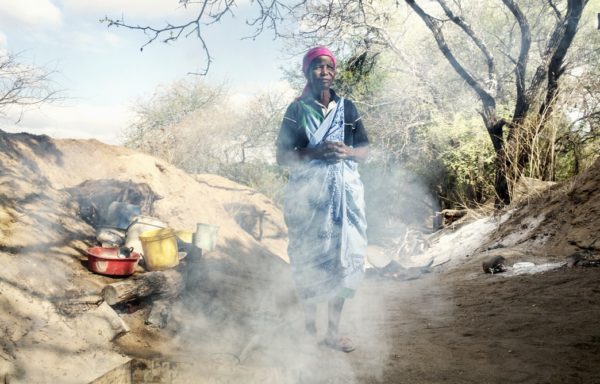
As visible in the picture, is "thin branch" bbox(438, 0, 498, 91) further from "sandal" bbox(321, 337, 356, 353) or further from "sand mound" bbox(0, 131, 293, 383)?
"sandal" bbox(321, 337, 356, 353)

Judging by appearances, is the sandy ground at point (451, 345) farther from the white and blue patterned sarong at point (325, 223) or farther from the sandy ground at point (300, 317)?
the white and blue patterned sarong at point (325, 223)

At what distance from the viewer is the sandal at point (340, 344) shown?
9.03ft

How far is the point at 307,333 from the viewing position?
9.90ft

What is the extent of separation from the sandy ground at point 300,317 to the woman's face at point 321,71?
1.78 metres

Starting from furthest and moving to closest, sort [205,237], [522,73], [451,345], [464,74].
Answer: [464,74] → [522,73] → [205,237] → [451,345]

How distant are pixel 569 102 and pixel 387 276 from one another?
12.9 ft

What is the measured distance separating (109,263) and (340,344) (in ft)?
8.93

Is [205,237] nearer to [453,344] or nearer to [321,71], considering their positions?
[321,71]

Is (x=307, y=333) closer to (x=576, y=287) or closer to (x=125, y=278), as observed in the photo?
(x=576, y=287)

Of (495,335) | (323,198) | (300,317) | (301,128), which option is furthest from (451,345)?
(300,317)

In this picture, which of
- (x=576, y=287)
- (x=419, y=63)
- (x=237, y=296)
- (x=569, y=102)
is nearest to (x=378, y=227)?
(x=419, y=63)

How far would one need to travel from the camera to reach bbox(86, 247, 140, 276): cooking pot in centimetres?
427

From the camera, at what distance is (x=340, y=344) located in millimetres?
2771

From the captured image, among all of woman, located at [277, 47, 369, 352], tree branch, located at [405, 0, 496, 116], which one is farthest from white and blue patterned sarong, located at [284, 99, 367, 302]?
tree branch, located at [405, 0, 496, 116]
